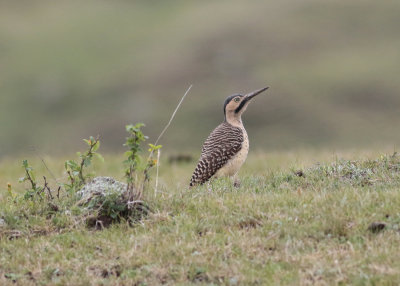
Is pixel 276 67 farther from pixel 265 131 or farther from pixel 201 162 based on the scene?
pixel 201 162

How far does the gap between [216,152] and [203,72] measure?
203 ft

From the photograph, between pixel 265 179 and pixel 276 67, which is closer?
A: pixel 265 179

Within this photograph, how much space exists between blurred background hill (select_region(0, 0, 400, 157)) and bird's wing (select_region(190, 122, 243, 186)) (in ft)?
129

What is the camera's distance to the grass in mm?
6789

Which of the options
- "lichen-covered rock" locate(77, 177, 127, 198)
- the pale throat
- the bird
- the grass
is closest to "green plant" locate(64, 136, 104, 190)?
"lichen-covered rock" locate(77, 177, 127, 198)

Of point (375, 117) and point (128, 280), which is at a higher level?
point (375, 117)

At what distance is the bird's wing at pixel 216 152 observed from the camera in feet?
36.9

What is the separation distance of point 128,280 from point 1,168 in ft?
40.1

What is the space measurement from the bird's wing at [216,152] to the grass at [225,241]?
82.9 inches

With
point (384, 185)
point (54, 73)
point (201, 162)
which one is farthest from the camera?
point (54, 73)

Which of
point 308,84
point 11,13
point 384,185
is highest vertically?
point 11,13

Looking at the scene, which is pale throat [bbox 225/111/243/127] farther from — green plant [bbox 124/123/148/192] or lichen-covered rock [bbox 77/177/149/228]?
lichen-covered rock [bbox 77/177/149/228]

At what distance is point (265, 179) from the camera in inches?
392

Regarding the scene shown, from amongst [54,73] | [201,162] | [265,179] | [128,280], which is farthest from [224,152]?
[54,73]
